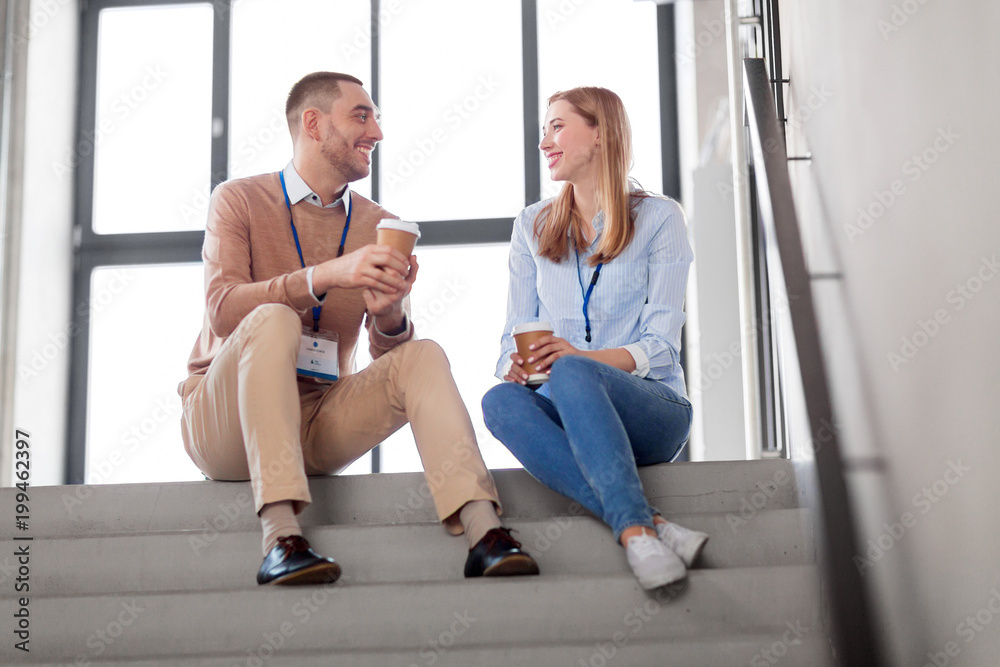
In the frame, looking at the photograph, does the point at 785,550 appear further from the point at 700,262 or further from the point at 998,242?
the point at 700,262

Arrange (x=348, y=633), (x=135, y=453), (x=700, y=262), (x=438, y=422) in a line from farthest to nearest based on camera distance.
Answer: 1. (x=135, y=453)
2. (x=700, y=262)
3. (x=438, y=422)
4. (x=348, y=633)

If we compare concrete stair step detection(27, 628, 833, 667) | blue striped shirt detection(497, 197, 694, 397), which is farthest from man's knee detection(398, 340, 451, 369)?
concrete stair step detection(27, 628, 833, 667)

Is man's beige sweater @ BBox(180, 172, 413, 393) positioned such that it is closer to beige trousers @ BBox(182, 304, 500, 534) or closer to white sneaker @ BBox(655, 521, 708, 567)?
beige trousers @ BBox(182, 304, 500, 534)

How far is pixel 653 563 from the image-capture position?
146cm

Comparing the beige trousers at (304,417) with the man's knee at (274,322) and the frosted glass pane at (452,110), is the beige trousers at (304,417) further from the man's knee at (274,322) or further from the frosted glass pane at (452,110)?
the frosted glass pane at (452,110)

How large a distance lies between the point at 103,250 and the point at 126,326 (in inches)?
13.9

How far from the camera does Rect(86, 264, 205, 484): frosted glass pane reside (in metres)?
4.29

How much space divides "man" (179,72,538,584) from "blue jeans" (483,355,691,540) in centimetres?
11

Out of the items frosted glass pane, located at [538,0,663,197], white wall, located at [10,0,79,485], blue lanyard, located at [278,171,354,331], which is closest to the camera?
blue lanyard, located at [278,171,354,331]

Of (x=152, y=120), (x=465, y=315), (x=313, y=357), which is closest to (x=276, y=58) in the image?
(x=152, y=120)

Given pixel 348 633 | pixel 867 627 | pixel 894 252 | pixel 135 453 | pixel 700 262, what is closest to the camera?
pixel 867 627

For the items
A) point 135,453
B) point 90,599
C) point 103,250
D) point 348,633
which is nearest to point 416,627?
point 348,633

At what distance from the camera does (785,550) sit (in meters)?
1.71

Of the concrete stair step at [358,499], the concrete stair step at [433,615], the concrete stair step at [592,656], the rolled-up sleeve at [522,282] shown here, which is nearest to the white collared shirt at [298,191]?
the rolled-up sleeve at [522,282]
